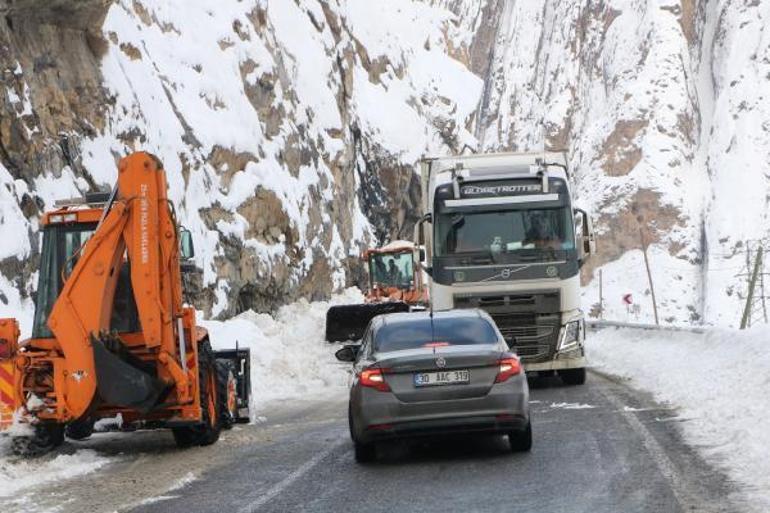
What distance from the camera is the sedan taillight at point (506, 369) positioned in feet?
33.9

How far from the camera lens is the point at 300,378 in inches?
877

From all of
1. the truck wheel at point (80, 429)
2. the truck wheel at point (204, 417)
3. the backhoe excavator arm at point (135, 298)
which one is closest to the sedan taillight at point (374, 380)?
the backhoe excavator arm at point (135, 298)

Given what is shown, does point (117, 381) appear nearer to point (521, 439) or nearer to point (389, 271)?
point (521, 439)

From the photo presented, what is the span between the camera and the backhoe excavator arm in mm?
11219

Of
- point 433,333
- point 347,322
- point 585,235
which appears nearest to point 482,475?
point 433,333

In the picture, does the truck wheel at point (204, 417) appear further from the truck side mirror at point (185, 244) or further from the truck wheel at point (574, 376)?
the truck wheel at point (574, 376)

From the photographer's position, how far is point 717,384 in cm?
1600

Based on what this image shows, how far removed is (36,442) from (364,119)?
56.7m

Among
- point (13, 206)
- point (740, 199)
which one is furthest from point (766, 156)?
point (13, 206)

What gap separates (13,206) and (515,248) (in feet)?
34.6

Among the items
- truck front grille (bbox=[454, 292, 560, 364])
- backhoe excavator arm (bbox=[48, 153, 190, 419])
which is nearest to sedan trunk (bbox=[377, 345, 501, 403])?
backhoe excavator arm (bbox=[48, 153, 190, 419])

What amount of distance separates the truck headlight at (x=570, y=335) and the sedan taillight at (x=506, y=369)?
725 centimetres

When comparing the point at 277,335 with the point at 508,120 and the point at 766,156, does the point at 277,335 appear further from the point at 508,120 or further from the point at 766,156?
the point at 508,120

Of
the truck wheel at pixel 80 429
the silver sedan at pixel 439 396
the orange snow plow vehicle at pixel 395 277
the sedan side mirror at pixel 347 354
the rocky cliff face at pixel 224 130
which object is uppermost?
the rocky cliff face at pixel 224 130
